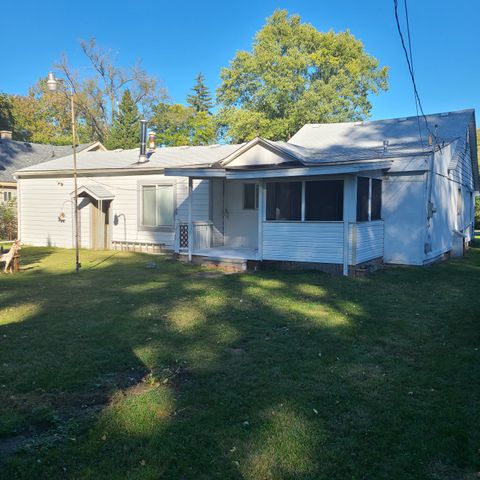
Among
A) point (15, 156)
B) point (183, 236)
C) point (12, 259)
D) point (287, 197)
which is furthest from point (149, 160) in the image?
point (15, 156)

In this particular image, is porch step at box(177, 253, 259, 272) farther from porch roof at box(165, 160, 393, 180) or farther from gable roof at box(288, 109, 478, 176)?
gable roof at box(288, 109, 478, 176)

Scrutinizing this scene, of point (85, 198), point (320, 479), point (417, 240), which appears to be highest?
point (85, 198)

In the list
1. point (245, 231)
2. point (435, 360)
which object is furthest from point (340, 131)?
point (435, 360)

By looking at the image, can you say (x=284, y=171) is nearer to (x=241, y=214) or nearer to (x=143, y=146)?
(x=241, y=214)

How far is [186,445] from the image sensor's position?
3.68 meters

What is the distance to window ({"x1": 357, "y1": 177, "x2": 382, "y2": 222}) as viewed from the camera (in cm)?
1215

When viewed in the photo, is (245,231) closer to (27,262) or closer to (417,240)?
(417,240)

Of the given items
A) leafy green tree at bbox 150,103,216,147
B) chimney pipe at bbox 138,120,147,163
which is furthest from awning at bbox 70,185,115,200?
leafy green tree at bbox 150,103,216,147

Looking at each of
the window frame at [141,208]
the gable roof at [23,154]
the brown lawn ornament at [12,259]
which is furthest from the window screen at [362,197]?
the gable roof at [23,154]

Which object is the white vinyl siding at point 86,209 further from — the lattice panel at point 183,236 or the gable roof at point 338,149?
the lattice panel at point 183,236

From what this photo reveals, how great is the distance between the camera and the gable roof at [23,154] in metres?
25.7

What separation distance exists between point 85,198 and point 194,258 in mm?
6242

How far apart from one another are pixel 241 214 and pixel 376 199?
14.5 feet

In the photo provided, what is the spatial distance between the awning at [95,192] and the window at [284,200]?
717 centimetres
